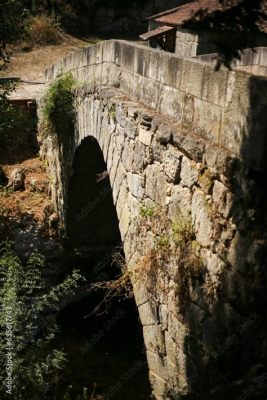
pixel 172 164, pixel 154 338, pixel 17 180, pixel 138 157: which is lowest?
pixel 17 180

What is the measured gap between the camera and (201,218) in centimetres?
409

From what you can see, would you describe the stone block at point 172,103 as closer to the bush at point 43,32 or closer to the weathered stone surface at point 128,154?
the weathered stone surface at point 128,154

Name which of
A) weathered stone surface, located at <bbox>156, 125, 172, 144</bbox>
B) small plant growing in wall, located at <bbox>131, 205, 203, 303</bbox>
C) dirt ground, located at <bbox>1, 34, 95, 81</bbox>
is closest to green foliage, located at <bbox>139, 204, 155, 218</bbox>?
small plant growing in wall, located at <bbox>131, 205, 203, 303</bbox>

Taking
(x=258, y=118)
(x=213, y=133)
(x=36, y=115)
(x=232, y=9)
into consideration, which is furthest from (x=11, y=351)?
(x=36, y=115)

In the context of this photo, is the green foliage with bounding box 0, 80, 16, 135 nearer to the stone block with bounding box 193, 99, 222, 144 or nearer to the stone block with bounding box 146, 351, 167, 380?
Answer: the stone block with bounding box 146, 351, 167, 380

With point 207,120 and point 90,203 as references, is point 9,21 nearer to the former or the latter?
point 90,203

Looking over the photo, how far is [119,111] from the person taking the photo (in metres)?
5.89

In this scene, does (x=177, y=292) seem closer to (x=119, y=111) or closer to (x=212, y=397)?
(x=212, y=397)

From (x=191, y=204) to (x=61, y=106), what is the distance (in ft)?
17.3

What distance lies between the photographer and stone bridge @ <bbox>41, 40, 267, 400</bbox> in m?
3.53

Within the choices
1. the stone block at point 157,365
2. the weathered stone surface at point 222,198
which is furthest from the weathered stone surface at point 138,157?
the stone block at point 157,365

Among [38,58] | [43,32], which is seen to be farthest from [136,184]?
[43,32]

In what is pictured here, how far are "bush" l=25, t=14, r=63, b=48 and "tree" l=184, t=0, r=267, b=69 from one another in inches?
688

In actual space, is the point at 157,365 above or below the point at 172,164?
below
